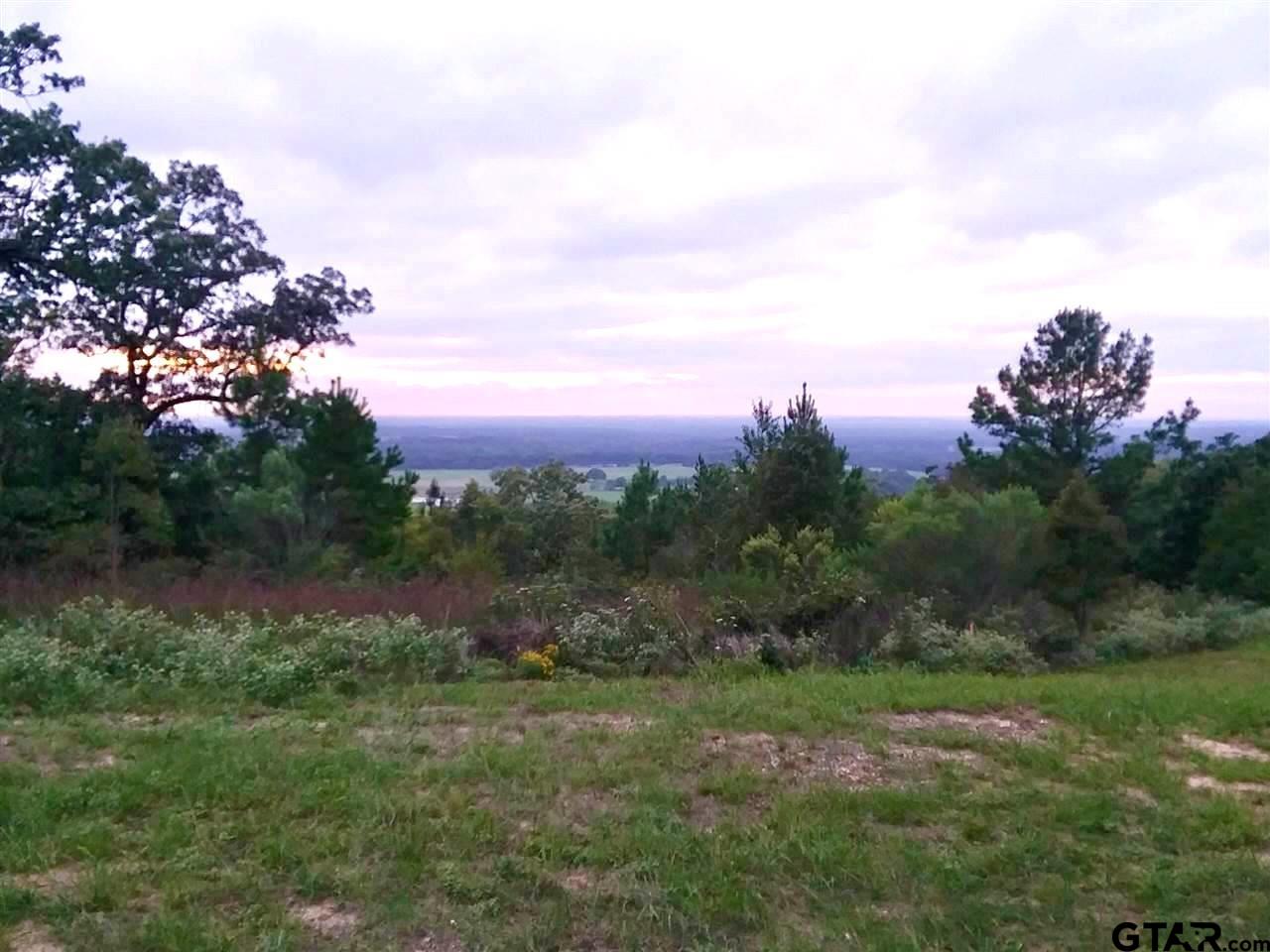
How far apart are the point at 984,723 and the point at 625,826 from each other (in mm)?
2671

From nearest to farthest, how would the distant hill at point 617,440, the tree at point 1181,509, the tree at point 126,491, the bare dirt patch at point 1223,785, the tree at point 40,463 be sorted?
1. the bare dirt patch at point 1223,785
2. the tree at point 40,463
3. the tree at point 126,491
4. the tree at point 1181,509
5. the distant hill at point 617,440

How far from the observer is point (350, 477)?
24.7 metres

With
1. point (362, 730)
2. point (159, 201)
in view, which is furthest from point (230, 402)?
point (362, 730)

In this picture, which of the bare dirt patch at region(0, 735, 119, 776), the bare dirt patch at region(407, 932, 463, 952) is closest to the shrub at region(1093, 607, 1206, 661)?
the bare dirt patch at region(0, 735, 119, 776)

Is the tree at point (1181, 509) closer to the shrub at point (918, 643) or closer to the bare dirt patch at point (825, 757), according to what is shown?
the shrub at point (918, 643)

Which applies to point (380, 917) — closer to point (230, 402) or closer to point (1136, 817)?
point (1136, 817)

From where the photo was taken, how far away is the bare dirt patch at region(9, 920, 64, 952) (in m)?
3.96

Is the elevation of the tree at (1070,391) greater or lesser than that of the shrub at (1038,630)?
greater

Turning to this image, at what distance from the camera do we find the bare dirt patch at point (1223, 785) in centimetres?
552

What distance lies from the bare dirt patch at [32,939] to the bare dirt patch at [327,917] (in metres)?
0.75

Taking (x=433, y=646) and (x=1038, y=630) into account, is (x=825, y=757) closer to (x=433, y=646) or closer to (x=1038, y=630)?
(x=433, y=646)

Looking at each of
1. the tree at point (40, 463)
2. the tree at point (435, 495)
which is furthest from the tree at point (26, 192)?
the tree at point (435, 495)

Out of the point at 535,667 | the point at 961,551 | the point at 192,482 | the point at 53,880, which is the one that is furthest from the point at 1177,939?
the point at 192,482

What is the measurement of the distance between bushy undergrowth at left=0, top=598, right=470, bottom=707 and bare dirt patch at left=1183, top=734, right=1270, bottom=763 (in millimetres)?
4635
